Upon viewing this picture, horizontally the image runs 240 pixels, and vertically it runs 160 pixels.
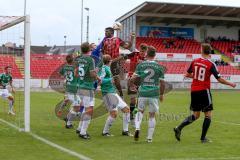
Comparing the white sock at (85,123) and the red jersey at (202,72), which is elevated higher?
the red jersey at (202,72)

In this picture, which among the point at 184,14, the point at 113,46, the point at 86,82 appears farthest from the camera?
the point at 184,14

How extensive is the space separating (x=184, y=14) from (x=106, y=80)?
46.2 m

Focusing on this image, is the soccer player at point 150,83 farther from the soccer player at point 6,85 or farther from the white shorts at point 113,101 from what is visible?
the soccer player at point 6,85

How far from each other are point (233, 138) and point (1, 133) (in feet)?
19.0

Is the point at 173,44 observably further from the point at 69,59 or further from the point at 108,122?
the point at 108,122

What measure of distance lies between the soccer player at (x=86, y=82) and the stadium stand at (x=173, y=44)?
4530cm

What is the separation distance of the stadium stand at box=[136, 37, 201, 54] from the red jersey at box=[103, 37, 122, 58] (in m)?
43.7

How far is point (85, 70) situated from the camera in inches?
470

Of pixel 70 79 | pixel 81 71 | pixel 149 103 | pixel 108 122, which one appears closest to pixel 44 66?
pixel 70 79

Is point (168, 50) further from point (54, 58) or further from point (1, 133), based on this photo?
point (1, 133)

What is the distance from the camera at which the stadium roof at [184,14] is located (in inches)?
2147

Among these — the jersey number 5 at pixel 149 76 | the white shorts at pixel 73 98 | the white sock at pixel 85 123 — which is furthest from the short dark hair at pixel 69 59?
the jersey number 5 at pixel 149 76

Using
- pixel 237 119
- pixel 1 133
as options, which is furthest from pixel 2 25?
pixel 237 119

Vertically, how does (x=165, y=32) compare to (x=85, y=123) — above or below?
above
